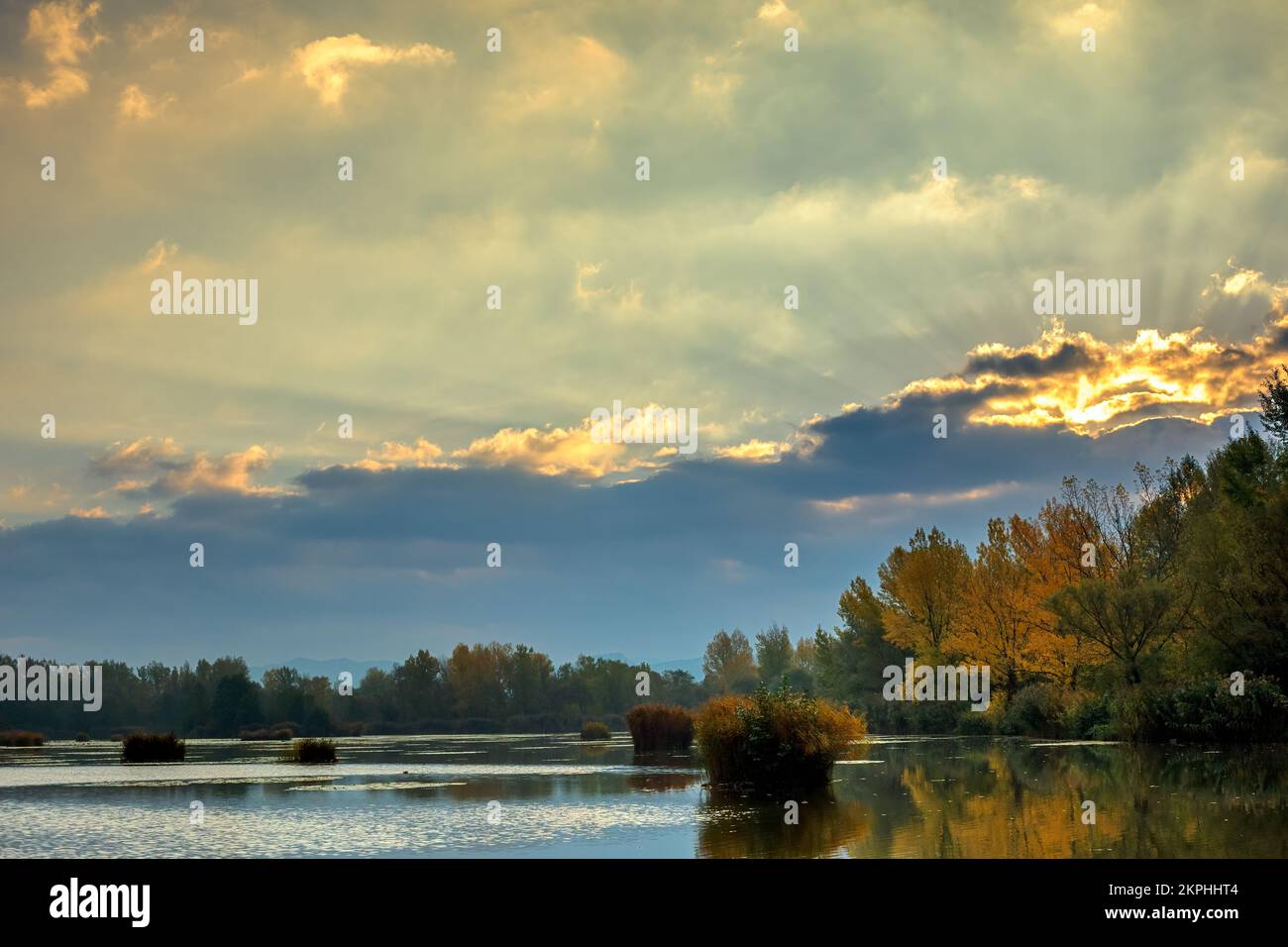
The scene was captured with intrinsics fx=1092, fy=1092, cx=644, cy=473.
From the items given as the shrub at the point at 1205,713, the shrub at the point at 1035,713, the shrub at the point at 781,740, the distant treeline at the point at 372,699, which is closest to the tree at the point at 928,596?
the shrub at the point at 1035,713

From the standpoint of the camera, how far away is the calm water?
56.2ft

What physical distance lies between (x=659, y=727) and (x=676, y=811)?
27.5 m

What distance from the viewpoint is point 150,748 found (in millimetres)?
50094

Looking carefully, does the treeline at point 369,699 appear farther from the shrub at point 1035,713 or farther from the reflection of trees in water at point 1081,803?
the reflection of trees in water at point 1081,803

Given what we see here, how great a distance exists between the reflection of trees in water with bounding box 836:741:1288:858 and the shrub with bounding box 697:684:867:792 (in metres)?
1.15

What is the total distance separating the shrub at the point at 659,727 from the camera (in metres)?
49.5

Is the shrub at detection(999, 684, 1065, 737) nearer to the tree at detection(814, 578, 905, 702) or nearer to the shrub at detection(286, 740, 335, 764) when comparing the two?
the tree at detection(814, 578, 905, 702)

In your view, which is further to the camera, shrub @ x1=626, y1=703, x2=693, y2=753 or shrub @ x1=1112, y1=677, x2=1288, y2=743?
shrub @ x1=626, y1=703, x2=693, y2=753

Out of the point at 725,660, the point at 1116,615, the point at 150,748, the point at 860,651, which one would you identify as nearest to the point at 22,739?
the point at 150,748

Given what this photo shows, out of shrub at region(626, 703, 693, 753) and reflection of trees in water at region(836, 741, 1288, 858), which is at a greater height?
reflection of trees in water at region(836, 741, 1288, 858)

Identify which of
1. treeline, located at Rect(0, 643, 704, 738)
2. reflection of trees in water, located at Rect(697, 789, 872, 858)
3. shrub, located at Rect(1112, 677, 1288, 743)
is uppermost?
reflection of trees in water, located at Rect(697, 789, 872, 858)

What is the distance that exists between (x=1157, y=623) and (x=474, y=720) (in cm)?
9287

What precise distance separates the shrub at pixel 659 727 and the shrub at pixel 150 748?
2070 centimetres

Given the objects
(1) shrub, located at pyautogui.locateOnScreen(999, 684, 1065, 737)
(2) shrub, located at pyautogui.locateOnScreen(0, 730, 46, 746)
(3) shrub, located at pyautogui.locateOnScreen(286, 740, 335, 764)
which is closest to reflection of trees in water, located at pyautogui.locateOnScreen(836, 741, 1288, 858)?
(1) shrub, located at pyautogui.locateOnScreen(999, 684, 1065, 737)
